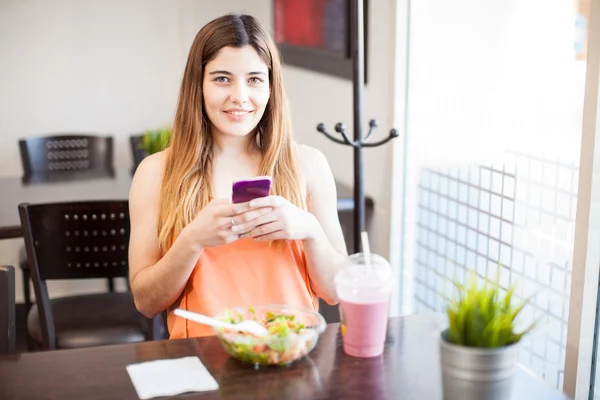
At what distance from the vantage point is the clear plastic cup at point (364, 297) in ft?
4.24

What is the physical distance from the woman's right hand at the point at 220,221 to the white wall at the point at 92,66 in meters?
2.27

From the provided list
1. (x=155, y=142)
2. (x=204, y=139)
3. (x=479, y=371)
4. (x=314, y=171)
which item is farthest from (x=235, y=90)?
(x=155, y=142)

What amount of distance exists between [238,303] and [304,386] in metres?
0.40

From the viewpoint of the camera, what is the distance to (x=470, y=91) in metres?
2.50

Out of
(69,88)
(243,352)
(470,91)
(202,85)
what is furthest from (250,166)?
(69,88)

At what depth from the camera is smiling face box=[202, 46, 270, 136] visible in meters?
1.64

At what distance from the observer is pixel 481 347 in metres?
1.15

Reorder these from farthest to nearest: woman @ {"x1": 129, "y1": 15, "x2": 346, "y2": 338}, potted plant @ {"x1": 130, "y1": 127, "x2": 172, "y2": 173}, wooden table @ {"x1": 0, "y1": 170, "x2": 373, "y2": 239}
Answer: potted plant @ {"x1": 130, "y1": 127, "x2": 172, "y2": 173}, wooden table @ {"x1": 0, "y1": 170, "x2": 373, "y2": 239}, woman @ {"x1": 129, "y1": 15, "x2": 346, "y2": 338}

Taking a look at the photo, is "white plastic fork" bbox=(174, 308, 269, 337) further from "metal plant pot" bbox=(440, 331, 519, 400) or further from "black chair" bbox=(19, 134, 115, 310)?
"black chair" bbox=(19, 134, 115, 310)

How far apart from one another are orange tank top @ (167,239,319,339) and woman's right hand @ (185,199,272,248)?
11cm

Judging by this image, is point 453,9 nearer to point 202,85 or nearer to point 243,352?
point 202,85

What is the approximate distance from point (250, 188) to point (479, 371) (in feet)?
1.76

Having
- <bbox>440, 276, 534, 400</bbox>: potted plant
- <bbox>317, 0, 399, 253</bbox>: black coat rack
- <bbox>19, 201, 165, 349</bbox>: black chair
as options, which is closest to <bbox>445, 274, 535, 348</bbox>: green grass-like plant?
<bbox>440, 276, 534, 400</bbox>: potted plant

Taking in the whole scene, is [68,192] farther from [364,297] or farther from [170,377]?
[364,297]
